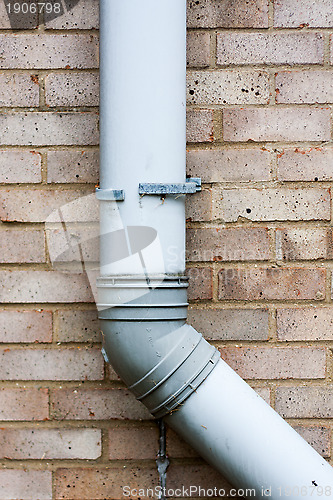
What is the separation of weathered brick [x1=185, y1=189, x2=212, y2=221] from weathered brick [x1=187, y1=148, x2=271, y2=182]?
34 millimetres

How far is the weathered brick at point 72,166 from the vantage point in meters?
1.11

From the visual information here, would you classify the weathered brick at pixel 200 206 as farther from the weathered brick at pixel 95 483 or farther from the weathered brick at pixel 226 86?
the weathered brick at pixel 95 483

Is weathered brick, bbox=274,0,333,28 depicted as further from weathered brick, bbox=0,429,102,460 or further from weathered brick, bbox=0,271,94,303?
weathered brick, bbox=0,429,102,460

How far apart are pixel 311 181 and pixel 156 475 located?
0.74 metres

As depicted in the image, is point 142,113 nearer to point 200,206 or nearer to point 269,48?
point 200,206

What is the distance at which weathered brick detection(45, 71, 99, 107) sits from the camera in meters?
1.11

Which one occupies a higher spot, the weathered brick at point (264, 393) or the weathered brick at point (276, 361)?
the weathered brick at point (276, 361)

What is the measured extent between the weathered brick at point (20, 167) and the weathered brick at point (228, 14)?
1.51 feet

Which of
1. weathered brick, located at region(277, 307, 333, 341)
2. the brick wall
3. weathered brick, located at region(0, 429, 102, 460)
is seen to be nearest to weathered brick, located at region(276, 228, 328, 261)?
the brick wall

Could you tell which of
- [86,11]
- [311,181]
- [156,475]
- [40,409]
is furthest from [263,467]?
[86,11]

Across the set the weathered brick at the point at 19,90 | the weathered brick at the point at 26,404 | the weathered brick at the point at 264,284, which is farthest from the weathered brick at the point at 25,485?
the weathered brick at the point at 19,90

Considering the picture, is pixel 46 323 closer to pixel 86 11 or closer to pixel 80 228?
pixel 80 228

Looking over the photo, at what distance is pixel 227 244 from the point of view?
112 cm

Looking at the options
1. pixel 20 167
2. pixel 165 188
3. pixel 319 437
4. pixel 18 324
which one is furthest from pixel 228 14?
pixel 319 437
